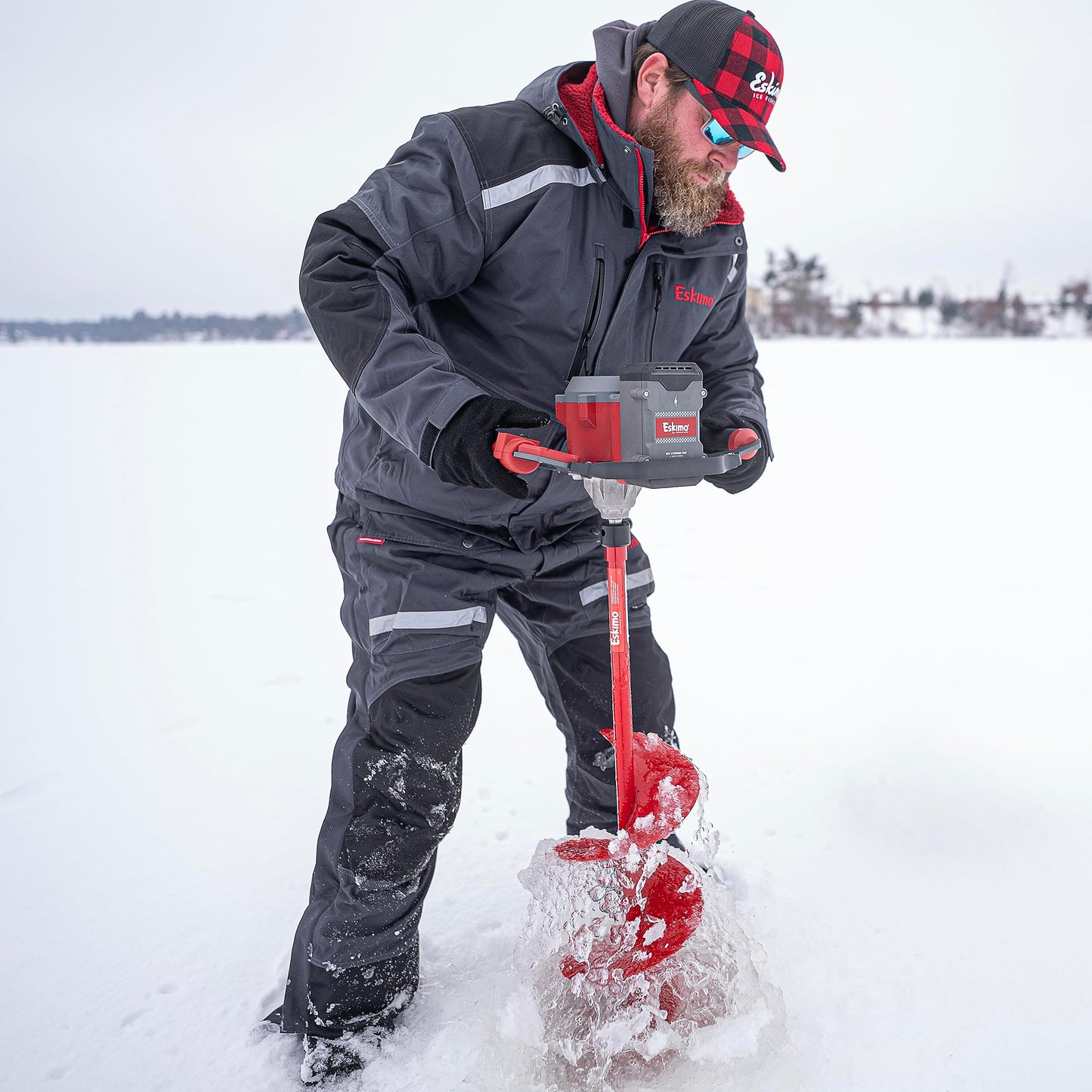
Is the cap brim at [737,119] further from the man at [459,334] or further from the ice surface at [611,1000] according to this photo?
the ice surface at [611,1000]

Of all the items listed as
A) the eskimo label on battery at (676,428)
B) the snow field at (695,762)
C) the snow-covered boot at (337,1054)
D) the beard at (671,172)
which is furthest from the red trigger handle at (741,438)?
the snow-covered boot at (337,1054)

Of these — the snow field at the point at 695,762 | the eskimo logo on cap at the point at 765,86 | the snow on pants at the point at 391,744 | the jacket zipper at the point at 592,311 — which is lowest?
the snow field at the point at 695,762

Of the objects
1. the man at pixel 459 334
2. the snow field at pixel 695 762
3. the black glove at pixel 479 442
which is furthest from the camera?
the snow field at pixel 695 762

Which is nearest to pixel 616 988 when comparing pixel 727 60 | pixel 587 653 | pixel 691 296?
pixel 587 653

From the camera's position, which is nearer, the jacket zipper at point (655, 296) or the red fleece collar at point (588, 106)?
the red fleece collar at point (588, 106)

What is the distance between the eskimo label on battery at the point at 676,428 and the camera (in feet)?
4.68

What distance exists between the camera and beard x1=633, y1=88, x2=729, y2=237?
1795 mm

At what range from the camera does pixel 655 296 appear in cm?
193

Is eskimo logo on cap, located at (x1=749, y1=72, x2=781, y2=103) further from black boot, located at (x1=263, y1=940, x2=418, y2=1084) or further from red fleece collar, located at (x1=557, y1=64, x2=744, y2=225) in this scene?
black boot, located at (x1=263, y1=940, x2=418, y2=1084)

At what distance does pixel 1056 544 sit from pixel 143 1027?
18.0 feet

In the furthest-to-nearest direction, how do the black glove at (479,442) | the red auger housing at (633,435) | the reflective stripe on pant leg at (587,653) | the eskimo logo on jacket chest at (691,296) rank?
the reflective stripe on pant leg at (587,653), the eskimo logo on jacket chest at (691,296), the black glove at (479,442), the red auger housing at (633,435)

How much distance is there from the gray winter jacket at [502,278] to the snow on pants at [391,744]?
8cm

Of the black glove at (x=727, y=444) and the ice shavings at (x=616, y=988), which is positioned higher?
the black glove at (x=727, y=444)

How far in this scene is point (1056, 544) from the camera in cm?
540
